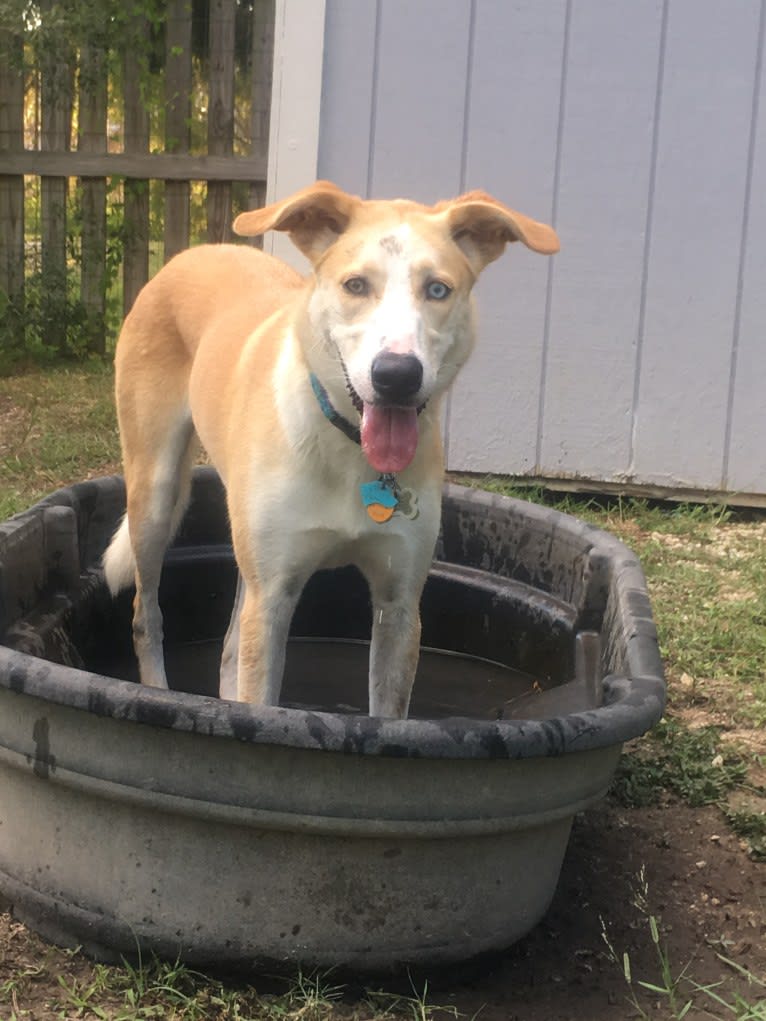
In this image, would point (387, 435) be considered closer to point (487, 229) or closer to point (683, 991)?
point (487, 229)

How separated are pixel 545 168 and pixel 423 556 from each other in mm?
2638

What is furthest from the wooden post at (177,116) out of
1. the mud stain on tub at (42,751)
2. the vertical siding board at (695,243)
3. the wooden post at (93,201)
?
the mud stain on tub at (42,751)

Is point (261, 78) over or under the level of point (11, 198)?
over

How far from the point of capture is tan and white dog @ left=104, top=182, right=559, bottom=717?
2619 mm

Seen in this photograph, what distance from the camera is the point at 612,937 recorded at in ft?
8.49

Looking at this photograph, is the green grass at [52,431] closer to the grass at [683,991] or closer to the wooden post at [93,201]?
the wooden post at [93,201]

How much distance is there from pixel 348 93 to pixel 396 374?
2.90m

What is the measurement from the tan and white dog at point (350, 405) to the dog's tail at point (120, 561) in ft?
1.71

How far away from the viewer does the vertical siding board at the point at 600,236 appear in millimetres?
4988

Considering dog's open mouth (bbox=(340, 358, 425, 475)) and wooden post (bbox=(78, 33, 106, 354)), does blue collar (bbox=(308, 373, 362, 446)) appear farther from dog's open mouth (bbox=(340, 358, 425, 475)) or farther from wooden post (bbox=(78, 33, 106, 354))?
wooden post (bbox=(78, 33, 106, 354))

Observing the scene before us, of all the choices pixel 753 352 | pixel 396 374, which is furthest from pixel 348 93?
pixel 396 374

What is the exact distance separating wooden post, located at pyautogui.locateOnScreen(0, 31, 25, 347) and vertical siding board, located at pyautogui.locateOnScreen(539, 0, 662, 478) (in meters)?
3.95

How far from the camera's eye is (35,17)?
755 centimetres

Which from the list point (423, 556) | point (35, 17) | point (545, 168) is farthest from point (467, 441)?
point (35, 17)
